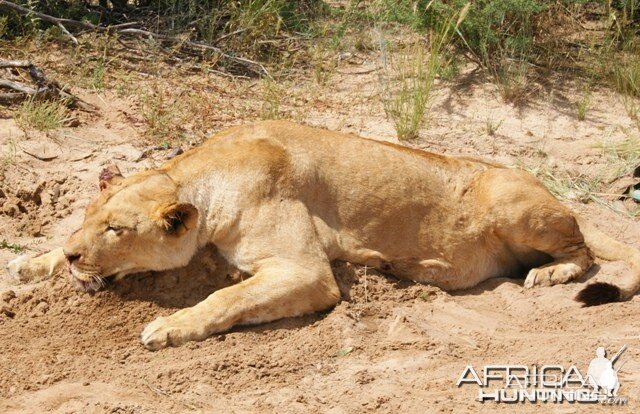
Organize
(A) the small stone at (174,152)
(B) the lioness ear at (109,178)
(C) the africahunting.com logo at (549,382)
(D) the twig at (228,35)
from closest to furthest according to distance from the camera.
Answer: (C) the africahunting.com logo at (549,382), (B) the lioness ear at (109,178), (A) the small stone at (174,152), (D) the twig at (228,35)

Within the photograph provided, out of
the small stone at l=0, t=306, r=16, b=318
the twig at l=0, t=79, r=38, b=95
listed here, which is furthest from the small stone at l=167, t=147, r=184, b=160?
the small stone at l=0, t=306, r=16, b=318

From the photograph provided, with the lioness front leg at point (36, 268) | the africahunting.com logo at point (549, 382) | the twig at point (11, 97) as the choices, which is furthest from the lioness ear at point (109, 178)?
the twig at point (11, 97)

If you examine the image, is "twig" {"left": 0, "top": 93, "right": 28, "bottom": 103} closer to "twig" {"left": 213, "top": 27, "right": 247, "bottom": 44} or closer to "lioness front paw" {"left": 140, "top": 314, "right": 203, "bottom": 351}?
"twig" {"left": 213, "top": 27, "right": 247, "bottom": 44}

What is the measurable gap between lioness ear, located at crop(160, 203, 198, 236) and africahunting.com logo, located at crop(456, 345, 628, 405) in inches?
74.0

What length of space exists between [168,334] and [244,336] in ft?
1.55

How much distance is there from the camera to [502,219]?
7527 millimetres

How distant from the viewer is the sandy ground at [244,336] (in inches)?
217

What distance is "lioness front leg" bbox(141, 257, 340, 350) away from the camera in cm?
609

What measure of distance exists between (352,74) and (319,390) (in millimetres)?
5973

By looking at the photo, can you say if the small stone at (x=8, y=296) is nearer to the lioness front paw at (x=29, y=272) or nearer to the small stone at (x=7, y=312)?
the small stone at (x=7, y=312)

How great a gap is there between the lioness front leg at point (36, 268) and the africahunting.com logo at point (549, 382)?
9.07ft

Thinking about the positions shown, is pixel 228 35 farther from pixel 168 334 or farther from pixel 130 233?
pixel 168 334

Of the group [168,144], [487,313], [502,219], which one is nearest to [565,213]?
[502,219]

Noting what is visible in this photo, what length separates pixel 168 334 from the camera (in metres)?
6.04
